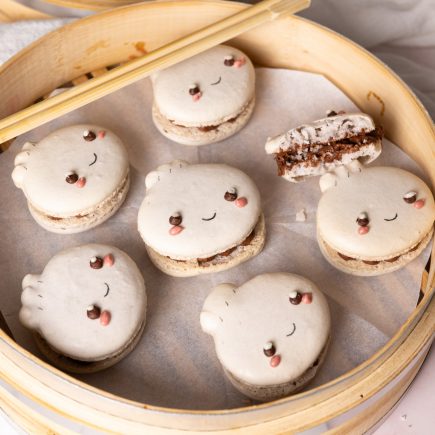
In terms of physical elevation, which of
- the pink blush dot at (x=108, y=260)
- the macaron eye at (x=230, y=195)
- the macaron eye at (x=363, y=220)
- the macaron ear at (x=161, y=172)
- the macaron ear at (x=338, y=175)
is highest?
the macaron ear at (x=161, y=172)

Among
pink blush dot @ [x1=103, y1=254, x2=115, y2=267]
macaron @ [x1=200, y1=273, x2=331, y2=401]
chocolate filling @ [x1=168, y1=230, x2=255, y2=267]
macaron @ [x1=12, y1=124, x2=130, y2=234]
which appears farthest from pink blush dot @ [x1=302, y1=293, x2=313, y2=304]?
macaron @ [x1=12, y1=124, x2=130, y2=234]

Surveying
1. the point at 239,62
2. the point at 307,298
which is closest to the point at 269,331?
the point at 307,298

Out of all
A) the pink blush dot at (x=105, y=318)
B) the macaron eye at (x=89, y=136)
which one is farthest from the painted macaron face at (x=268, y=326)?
the macaron eye at (x=89, y=136)

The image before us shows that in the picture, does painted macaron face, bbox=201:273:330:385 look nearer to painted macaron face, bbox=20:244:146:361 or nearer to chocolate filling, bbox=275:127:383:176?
painted macaron face, bbox=20:244:146:361

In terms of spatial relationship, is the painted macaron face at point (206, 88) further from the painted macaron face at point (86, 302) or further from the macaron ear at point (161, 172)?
the painted macaron face at point (86, 302)

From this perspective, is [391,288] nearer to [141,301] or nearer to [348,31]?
[141,301]

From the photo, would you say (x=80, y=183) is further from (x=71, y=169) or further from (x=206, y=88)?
(x=206, y=88)

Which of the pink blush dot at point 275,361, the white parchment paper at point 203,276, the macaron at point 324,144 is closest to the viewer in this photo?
the pink blush dot at point 275,361
